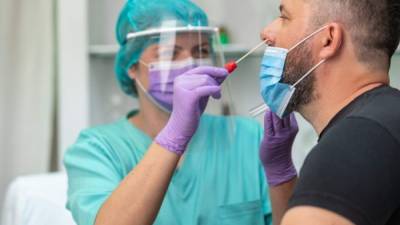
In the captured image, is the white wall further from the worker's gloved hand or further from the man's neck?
the man's neck

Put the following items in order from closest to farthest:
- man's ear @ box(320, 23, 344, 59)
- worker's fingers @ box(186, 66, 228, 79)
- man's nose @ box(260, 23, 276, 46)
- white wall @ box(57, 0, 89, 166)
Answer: man's ear @ box(320, 23, 344, 59)
man's nose @ box(260, 23, 276, 46)
worker's fingers @ box(186, 66, 228, 79)
white wall @ box(57, 0, 89, 166)

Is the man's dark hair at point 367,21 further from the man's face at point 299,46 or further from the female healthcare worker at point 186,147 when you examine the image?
the female healthcare worker at point 186,147

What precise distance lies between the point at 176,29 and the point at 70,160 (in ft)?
1.48

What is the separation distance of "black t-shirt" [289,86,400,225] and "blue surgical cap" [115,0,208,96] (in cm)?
72

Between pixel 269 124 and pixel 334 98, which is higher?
pixel 334 98

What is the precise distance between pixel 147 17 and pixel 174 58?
15 cm

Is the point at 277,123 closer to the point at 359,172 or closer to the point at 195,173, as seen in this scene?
the point at 195,173

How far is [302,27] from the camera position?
→ 100 cm

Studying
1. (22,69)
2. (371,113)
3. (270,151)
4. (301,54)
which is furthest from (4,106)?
(371,113)

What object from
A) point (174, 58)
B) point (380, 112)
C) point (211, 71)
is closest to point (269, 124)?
point (211, 71)

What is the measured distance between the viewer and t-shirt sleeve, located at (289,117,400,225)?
2.42 feet

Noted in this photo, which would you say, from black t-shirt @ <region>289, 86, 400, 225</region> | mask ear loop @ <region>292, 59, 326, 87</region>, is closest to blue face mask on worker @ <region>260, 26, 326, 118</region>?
mask ear loop @ <region>292, 59, 326, 87</region>

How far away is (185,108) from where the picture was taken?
3.74 ft

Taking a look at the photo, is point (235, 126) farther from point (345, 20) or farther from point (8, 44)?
point (8, 44)
